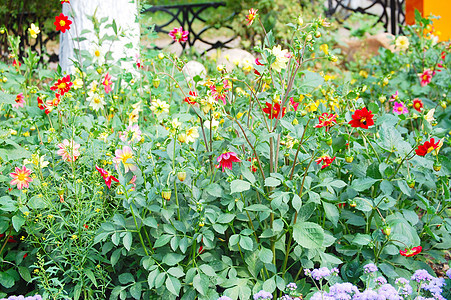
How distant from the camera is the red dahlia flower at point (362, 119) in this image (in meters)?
1.63

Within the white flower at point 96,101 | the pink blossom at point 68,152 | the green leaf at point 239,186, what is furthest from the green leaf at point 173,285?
the white flower at point 96,101

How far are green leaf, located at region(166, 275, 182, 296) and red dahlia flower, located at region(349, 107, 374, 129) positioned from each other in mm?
825

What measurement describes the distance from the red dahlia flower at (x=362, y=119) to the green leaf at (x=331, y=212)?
0.31 meters

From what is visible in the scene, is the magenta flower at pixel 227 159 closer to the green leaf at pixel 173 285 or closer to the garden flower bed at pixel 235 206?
the garden flower bed at pixel 235 206

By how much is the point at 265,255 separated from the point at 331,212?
292mm

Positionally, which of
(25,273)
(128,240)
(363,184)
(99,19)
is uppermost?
(99,19)

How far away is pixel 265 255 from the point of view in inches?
64.6

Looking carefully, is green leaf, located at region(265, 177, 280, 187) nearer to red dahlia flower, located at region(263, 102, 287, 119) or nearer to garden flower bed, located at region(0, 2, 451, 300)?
garden flower bed, located at region(0, 2, 451, 300)

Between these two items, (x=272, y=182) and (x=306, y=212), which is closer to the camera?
(x=272, y=182)

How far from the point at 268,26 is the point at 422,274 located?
176 inches

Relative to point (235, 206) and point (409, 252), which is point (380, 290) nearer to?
point (409, 252)

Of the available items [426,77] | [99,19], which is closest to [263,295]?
[426,77]

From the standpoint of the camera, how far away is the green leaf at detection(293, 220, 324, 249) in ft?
5.21

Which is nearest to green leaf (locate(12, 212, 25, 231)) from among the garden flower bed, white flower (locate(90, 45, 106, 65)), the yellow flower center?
the garden flower bed
